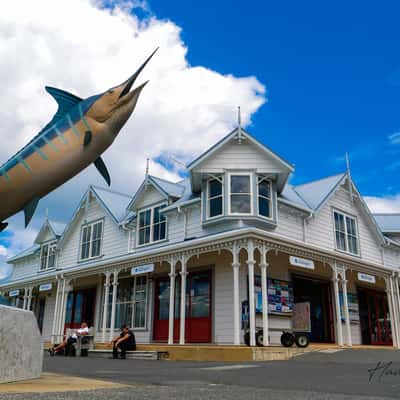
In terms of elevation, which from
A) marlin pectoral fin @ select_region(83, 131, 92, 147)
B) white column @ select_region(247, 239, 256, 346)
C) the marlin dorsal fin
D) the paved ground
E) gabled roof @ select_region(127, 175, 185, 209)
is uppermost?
gabled roof @ select_region(127, 175, 185, 209)

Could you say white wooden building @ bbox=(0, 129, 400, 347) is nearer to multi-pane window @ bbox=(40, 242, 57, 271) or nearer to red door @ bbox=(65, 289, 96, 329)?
red door @ bbox=(65, 289, 96, 329)

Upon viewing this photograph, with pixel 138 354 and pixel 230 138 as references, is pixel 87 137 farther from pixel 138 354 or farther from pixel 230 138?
pixel 230 138

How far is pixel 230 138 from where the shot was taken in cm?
1673

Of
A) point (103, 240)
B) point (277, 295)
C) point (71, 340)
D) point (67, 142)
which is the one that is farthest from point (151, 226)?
point (67, 142)

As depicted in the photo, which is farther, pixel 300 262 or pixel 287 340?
pixel 300 262

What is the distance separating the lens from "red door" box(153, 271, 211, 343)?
15703 millimetres

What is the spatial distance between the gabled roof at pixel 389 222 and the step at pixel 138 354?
15335 millimetres

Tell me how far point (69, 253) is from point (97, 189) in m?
3.65

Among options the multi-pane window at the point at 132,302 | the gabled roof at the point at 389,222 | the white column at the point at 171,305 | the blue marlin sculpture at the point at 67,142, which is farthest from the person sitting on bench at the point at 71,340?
the gabled roof at the point at 389,222

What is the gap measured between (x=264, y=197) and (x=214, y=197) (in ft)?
5.84

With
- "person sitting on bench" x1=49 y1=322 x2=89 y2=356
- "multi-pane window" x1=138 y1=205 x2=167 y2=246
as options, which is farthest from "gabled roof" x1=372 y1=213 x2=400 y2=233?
"person sitting on bench" x1=49 y1=322 x2=89 y2=356

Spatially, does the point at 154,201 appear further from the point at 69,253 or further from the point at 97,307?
the point at 69,253

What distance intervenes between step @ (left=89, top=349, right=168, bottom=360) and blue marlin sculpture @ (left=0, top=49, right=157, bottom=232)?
8942 mm

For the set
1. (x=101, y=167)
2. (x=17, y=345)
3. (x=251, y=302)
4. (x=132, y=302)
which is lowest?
(x=17, y=345)
